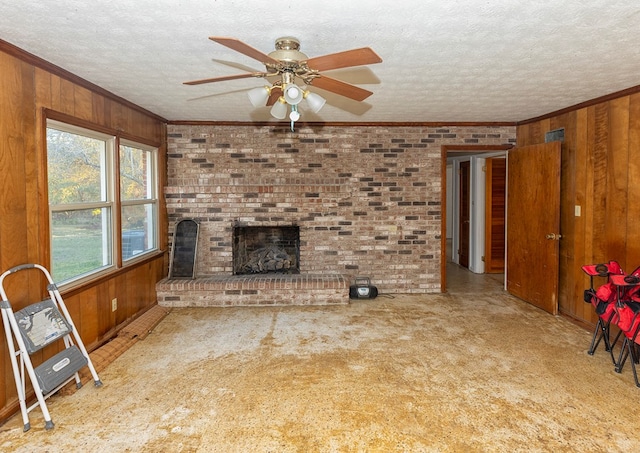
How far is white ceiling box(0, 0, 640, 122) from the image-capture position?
1919mm

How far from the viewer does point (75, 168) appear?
3.21m

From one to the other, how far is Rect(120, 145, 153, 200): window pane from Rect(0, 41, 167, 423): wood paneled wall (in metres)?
0.64

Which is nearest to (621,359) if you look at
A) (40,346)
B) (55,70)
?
(40,346)

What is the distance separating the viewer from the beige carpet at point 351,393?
2094 millimetres

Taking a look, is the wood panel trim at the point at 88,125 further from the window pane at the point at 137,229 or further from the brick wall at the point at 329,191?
the brick wall at the point at 329,191

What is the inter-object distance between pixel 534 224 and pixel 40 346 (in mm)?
4976

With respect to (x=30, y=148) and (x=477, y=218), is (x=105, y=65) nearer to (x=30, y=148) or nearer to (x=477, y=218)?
(x=30, y=148)

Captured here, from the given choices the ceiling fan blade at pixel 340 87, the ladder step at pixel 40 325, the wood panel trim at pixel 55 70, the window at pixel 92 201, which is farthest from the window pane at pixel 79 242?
the ceiling fan blade at pixel 340 87

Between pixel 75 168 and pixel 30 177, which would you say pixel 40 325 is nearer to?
pixel 30 177

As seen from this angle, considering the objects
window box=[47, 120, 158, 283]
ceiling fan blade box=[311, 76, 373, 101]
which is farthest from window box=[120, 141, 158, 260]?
ceiling fan blade box=[311, 76, 373, 101]

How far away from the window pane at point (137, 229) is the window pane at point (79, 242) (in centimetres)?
34

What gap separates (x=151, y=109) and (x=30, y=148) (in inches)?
73.2

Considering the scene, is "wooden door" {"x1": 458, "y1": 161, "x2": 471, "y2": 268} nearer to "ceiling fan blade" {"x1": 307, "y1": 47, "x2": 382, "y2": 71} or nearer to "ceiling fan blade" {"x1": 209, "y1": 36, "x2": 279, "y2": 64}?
"ceiling fan blade" {"x1": 307, "y1": 47, "x2": 382, "y2": 71}

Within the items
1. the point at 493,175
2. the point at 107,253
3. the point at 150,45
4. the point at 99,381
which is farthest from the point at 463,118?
the point at 99,381
